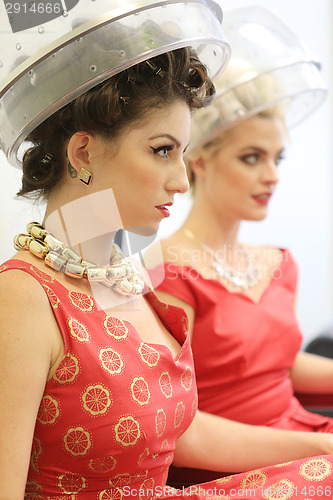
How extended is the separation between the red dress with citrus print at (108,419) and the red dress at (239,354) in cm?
38

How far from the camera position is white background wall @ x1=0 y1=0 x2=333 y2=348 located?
6.78ft

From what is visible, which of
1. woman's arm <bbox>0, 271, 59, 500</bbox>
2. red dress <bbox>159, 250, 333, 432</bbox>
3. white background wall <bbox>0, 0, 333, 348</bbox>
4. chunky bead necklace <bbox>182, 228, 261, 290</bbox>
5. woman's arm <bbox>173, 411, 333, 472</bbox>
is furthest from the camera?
white background wall <bbox>0, 0, 333, 348</bbox>

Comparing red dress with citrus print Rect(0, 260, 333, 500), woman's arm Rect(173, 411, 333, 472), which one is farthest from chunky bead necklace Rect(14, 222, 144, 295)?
woman's arm Rect(173, 411, 333, 472)

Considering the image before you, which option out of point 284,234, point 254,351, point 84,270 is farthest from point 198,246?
point 284,234

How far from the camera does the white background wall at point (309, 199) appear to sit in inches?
81.4

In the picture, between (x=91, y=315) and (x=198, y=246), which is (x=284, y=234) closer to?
(x=198, y=246)

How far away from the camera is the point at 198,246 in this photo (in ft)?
4.48

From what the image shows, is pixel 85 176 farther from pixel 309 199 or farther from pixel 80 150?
pixel 309 199

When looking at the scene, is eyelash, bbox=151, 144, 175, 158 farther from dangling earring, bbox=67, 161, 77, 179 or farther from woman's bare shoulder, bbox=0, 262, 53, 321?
woman's bare shoulder, bbox=0, 262, 53, 321

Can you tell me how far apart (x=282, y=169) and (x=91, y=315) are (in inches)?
56.9

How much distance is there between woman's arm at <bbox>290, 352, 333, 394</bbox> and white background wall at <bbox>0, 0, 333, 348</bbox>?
1.80ft

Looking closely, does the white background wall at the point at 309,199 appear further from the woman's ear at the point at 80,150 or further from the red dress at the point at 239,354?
the woman's ear at the point at 80,150

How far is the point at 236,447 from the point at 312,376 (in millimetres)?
454

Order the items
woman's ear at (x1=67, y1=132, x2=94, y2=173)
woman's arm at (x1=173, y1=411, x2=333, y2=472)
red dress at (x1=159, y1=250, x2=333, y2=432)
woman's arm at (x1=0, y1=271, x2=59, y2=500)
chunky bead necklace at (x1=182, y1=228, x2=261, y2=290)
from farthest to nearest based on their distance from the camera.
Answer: chunky bead necklace at (x1=182, y1=228, x2=261, y2=290)
red dress at (x1=159, y1=250, x2=333, y2=432)
woman's arm at (x1=173, y1=411, x2=333, y2=472)
woman's ear at (x1=67, y1=132, x2=94, y2=173)
woman's arm at (x1=0, y1=271, x2=59, y2=500)
